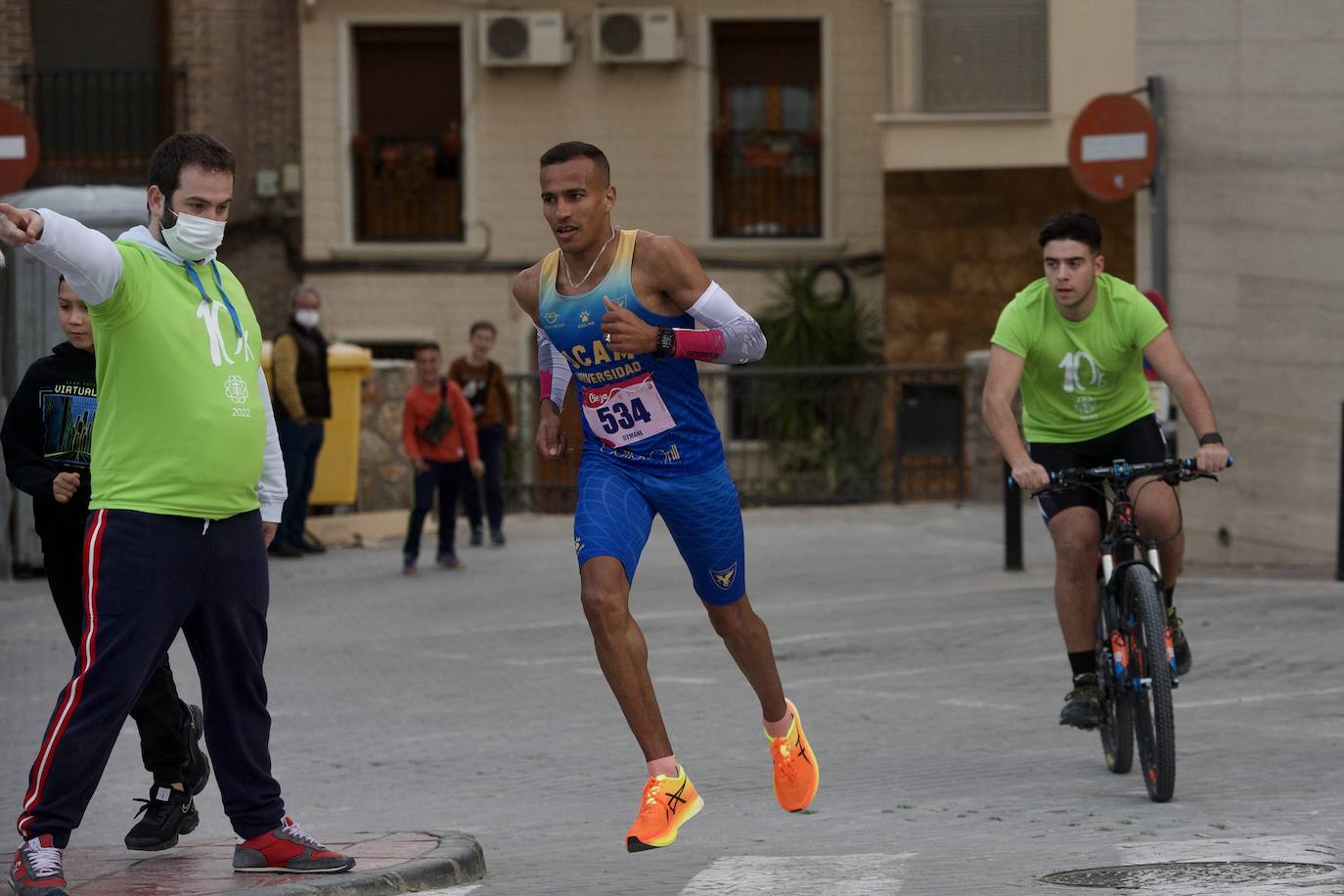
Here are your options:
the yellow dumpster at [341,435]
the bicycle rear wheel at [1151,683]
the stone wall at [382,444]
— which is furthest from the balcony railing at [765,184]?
the bicycle rear wheel at [1151,683]

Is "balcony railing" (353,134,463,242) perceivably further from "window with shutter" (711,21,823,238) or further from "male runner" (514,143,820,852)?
"male runner" (514,143,820,852)

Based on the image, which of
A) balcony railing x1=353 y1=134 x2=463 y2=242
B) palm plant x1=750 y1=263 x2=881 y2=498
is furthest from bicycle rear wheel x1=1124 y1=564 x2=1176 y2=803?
balcony railing x1=353 y1=134 x2=463 y2=242

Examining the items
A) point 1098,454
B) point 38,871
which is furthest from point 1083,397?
point 38,871

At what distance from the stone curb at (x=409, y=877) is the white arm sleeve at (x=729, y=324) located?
5.19 ft

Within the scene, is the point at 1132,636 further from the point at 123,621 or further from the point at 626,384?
the point at 123,621

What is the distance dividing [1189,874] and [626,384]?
6.71 ft

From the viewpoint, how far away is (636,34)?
1012 inches

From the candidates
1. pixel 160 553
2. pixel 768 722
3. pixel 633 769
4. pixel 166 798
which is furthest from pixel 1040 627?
pixel 160 553

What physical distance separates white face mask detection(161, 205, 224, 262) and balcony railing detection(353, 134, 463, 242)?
20906 mm

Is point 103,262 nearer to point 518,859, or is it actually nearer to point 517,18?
point 518,859

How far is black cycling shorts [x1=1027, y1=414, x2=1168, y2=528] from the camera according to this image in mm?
8336

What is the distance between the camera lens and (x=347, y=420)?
59.4 ft

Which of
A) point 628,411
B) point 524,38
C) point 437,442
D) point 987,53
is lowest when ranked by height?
point 437,442

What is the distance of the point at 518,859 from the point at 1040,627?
6.00 m
